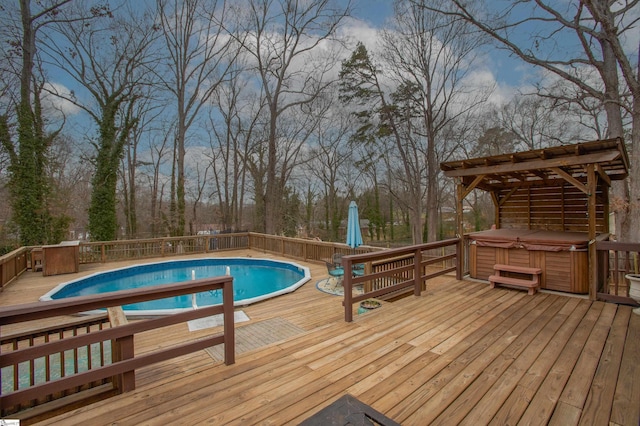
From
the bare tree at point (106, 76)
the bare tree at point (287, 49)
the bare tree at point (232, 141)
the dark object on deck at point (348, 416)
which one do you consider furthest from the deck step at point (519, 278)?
the bare tree at point (232, 141)

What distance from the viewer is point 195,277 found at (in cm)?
995

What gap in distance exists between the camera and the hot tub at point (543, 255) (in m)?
4.67

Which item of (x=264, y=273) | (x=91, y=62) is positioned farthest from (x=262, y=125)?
(x=264, y=273)

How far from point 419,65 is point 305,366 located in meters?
15.0

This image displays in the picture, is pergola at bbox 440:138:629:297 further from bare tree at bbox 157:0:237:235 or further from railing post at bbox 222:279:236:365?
bare tree at bbox 157:0:237:235

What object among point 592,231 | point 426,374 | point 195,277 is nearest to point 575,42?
point 592,231

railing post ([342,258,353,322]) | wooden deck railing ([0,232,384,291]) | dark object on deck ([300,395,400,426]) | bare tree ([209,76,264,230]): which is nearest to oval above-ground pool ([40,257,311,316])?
wooden deck railing ([0,232,384,291])

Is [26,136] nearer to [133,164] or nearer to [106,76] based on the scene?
[106,76]

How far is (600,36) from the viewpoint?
22.3ft

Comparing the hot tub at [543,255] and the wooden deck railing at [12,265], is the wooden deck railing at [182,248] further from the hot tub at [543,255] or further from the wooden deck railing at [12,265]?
the hot tub at [543,255]

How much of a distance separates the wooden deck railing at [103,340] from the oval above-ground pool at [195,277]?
3686mm

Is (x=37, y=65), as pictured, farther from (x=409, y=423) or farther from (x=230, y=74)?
(x=409, y=423)

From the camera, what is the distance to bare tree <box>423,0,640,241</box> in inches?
287

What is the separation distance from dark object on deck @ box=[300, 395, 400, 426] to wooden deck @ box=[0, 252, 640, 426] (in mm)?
340
